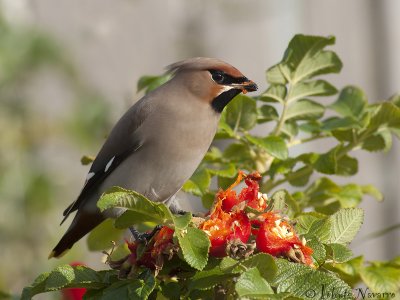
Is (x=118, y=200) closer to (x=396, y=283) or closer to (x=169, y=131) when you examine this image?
(x=396, y=283)

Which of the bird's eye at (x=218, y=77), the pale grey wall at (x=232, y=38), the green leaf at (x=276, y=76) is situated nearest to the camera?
the green leaf at (x=276, y=76)

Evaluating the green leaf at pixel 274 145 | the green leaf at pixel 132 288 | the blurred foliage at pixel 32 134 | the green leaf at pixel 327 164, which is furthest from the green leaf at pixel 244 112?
the blurred foliage at pixel 32 134

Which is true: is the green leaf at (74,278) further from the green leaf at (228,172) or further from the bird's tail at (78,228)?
the bird's tail at (78,228)

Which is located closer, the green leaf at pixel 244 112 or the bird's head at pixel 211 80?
the green leaf at pixel 244 112

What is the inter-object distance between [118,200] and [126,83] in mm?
4140

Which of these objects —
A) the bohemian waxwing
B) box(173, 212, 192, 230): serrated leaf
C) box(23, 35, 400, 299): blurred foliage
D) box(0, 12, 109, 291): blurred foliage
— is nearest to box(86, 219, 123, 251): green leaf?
box(23, 35, 400, 299): blurred foliage

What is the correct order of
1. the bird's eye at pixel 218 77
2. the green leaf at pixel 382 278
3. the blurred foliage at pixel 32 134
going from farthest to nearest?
1. the blurred foliage at pixel 32 134
2. the bird's eye at pixel 218 77
3. the green leaf at pixel 382 278

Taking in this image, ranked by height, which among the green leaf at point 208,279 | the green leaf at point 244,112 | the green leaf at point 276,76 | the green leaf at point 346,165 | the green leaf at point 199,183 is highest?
the green leaf at point 276,76

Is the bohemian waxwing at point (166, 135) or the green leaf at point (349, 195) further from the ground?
the bohemian waxwing at point (166, 135)

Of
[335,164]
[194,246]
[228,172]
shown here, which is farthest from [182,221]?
[335,164]

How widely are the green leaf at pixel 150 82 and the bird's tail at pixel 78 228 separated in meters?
0.42

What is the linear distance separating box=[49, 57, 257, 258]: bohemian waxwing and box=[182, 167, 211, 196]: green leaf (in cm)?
32

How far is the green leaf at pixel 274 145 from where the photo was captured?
2076 millimetres

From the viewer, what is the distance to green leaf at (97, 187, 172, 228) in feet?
4.93
